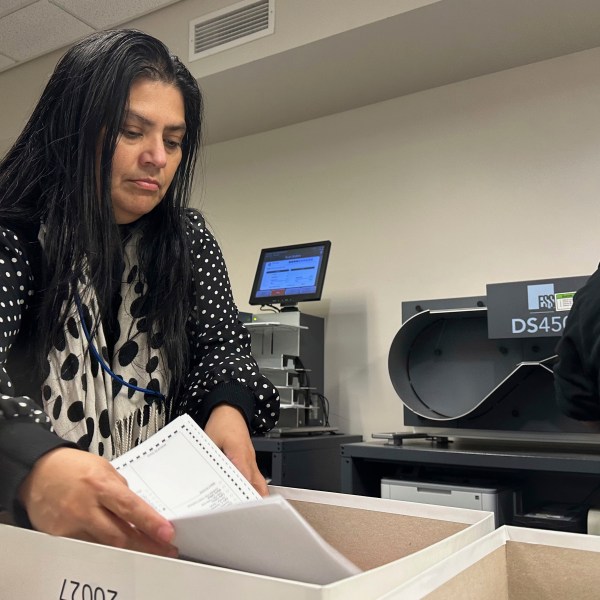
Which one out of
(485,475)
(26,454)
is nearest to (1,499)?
(26,454)

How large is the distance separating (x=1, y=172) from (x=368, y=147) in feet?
7.17

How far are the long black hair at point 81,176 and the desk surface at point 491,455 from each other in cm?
114

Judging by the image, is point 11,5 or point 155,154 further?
point 11,5

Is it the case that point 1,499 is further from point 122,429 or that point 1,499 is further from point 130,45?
point 130,45

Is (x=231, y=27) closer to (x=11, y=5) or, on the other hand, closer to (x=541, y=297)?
(x=11, y=5)

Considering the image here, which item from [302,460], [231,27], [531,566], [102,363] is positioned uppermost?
[231,27]

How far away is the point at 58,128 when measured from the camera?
79 centimetres

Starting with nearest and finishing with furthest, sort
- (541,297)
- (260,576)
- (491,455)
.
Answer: (260,576)
(491,455)
(541,297)

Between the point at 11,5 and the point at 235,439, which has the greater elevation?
the point at 11,5

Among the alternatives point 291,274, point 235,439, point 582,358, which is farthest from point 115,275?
point 291,274

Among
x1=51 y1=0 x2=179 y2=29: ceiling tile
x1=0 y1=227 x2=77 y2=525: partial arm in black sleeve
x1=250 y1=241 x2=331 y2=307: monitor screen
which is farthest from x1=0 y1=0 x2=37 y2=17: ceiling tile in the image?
x1=0 y1=227 x2=77 y2=525: partial arm in black sleeve

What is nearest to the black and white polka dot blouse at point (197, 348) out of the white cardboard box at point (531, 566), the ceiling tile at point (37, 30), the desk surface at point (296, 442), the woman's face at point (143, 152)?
the woman's face at point (143, 152)

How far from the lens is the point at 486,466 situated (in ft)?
5.64

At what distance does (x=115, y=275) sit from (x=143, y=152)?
0.16 metres
